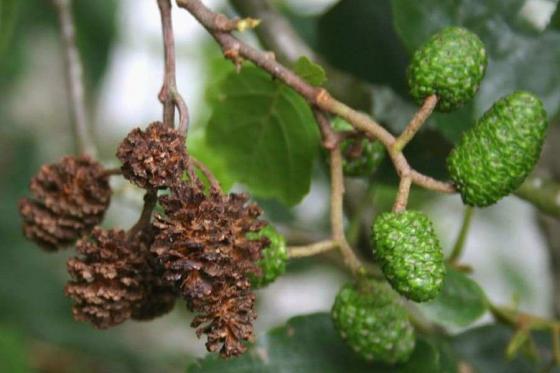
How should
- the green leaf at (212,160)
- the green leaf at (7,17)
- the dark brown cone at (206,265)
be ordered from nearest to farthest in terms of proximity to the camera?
the dark brown cone at (206,265), the green leaf at (212,160), the green leaf at (7,17)

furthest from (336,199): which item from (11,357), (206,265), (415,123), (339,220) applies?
(11,357)

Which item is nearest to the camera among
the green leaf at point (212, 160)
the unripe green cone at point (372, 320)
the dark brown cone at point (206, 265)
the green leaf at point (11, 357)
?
the dark brown cone at point (206, 265)

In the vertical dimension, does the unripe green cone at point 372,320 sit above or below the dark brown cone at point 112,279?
below

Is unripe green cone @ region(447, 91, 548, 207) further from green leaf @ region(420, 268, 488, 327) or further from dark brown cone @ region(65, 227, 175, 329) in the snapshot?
dark brown cone @ region(65, 227, 175, 329)

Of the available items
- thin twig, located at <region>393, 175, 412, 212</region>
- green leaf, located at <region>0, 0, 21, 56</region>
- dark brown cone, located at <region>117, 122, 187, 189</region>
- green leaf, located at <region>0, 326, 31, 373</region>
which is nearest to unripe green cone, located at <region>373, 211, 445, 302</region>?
thin twig, located at <region>393, 175, 412, 212</region>

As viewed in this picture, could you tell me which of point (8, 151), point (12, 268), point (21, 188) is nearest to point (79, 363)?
point (12, 268)

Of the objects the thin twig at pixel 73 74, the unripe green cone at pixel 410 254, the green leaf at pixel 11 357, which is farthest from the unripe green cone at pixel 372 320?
the green leaf at pixel 11 357

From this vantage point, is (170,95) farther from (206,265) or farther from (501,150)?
(501,150)

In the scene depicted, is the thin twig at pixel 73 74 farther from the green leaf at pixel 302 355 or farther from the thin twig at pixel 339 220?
the thin twig at pixel 339 220
